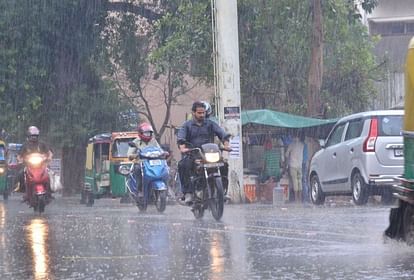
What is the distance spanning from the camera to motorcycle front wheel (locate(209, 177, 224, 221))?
1351 centimetres

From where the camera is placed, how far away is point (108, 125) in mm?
35688

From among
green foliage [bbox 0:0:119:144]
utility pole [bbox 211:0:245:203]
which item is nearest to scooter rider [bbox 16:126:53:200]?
utility pole [bbox 211:0:245:203]

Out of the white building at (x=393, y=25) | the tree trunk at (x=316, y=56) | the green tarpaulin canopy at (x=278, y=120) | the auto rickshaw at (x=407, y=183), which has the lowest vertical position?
the auto rickshaw at (x=407, y=183)

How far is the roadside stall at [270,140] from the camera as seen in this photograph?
25.5 metres

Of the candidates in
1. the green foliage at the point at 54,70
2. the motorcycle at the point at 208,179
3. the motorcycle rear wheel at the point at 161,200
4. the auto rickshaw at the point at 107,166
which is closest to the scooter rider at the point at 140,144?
the motorcycle rear wheel at the point at 161,200

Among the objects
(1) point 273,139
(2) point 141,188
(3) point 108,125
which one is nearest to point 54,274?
(2) point 141,188

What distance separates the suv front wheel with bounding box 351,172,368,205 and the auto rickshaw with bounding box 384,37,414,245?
8.81m

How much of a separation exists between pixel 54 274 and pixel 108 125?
2735cm

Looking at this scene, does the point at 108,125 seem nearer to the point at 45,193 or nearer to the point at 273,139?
the point at 273,139

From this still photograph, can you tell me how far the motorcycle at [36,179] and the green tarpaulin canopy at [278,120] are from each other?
315 inches

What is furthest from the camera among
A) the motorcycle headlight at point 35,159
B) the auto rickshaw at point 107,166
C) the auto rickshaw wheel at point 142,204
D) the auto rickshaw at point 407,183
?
the auto rickshaw at point 107,166

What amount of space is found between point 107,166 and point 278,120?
5.40 m

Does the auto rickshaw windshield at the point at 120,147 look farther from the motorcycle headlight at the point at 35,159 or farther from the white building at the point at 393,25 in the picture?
the white building at the point at 393,25

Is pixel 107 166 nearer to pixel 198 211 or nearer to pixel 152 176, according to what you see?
pixel 152 176
